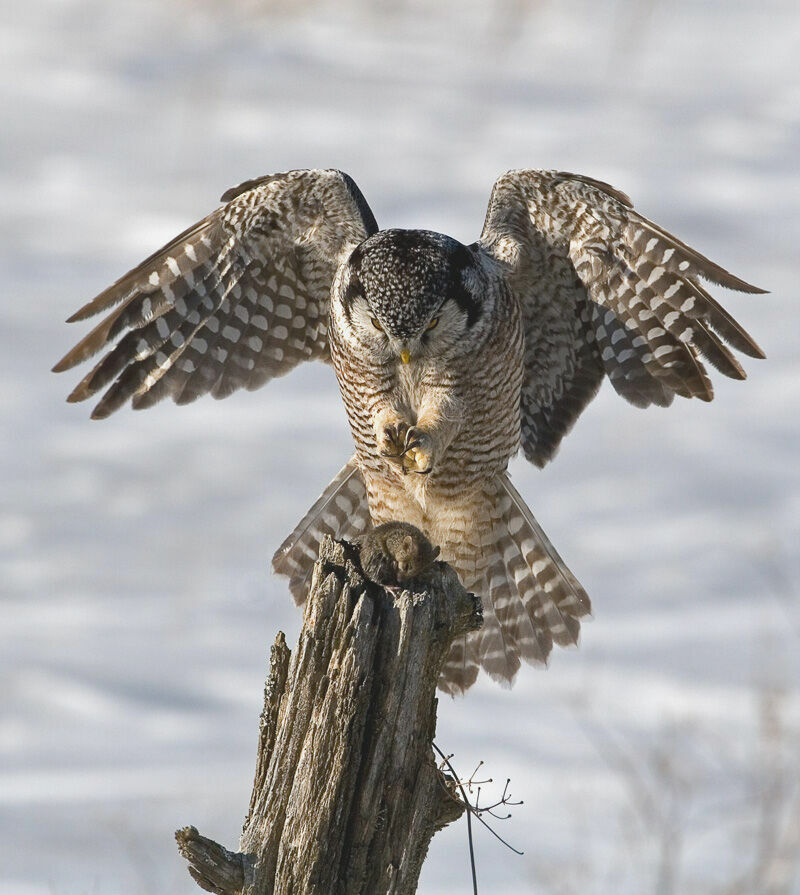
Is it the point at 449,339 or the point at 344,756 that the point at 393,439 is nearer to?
the point at 449,339

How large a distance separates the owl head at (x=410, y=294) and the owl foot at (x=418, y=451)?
15.3 inches

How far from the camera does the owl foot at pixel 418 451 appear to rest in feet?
21.5

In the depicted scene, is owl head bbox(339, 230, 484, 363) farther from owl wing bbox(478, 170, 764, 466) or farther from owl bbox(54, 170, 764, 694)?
owl wing bbox(478, 170, 764, 466)

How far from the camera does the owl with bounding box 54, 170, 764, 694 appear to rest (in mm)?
6559

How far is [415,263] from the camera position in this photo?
20.8 feet

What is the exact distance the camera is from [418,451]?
21.5 feet

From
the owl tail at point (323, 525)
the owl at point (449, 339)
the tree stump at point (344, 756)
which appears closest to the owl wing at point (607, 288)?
the owl at point (449, 339)

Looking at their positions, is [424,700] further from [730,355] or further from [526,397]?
[526,397]

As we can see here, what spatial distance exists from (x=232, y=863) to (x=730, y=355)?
12.7ft

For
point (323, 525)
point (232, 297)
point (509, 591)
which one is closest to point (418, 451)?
point (323, 525)

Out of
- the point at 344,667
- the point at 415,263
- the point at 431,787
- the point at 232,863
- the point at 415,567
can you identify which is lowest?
the point at 232,863

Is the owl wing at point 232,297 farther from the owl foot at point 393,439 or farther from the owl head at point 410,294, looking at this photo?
the owl foot at point 393,439

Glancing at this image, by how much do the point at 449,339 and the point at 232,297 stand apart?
1392mm

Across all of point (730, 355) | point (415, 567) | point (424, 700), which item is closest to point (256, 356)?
point (730, 355)
